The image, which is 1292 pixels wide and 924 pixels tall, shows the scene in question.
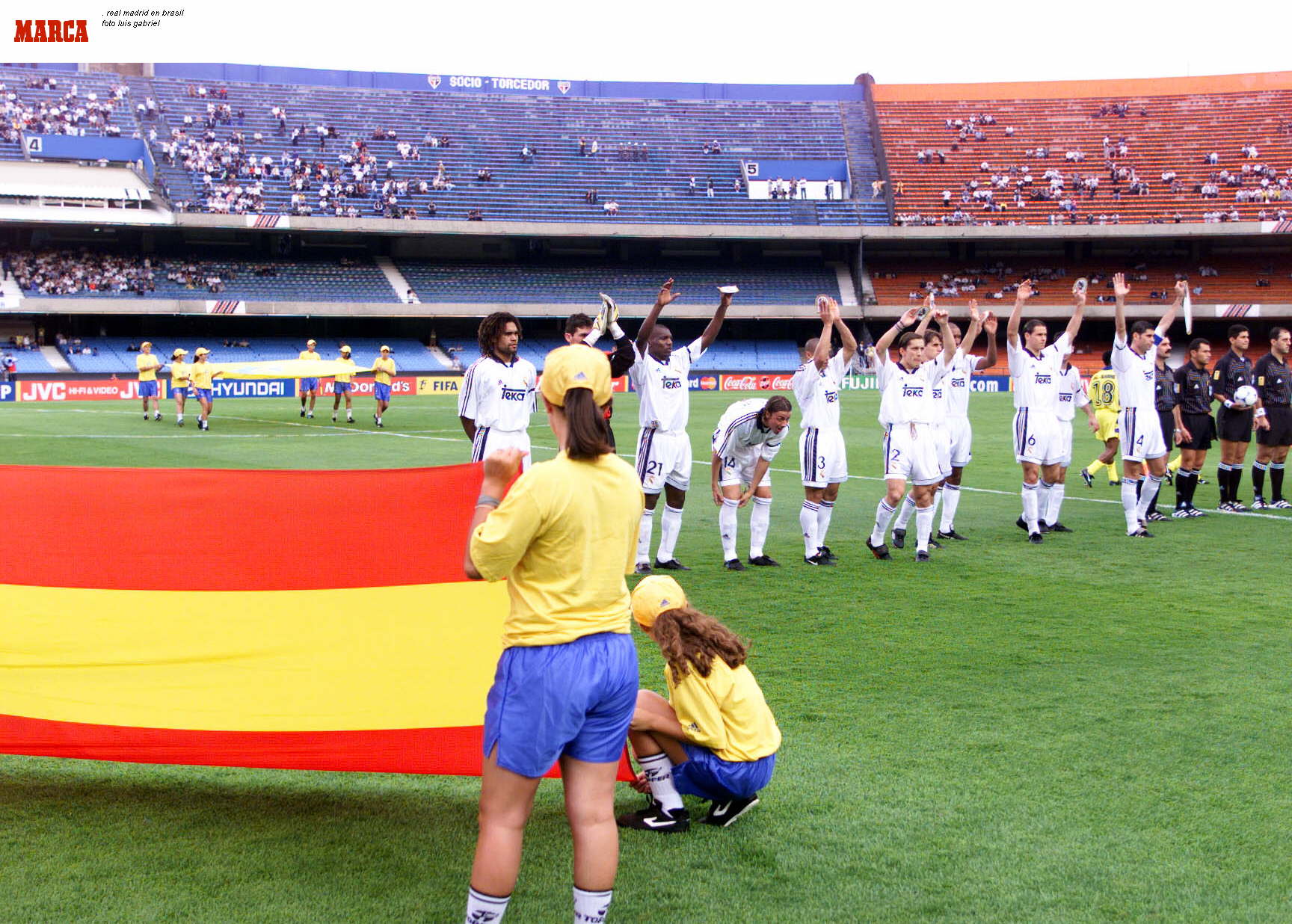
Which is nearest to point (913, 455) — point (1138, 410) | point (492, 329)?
point (1138, 410)

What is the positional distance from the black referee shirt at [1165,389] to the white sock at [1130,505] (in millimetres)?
2572

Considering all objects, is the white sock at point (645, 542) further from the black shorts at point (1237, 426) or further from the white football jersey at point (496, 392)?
the black shorts at point (1237, 426)

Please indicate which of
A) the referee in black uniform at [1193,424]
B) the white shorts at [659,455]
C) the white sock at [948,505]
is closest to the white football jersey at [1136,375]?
the referee in black uniform at [1193,424]

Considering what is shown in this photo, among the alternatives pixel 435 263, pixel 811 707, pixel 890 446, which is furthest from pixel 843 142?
pixel 811 707

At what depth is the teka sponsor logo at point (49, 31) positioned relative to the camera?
51.9 meters

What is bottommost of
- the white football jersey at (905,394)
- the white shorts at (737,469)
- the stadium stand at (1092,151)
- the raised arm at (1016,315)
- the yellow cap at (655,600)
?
the yellow cap at (655,600)

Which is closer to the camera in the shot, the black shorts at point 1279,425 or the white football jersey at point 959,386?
the white football jersey at point 959,386

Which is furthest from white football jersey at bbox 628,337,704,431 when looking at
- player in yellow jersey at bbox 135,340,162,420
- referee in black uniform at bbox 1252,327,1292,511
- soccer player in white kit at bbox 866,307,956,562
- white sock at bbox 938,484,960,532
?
player in yellow jersey at bbox 135,340,162,420

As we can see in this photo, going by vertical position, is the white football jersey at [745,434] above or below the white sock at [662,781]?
above

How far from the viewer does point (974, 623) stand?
8.66 meters

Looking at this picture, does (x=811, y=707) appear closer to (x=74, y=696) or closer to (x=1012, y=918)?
(x=1012, y=918)

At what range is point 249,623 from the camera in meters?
4.84

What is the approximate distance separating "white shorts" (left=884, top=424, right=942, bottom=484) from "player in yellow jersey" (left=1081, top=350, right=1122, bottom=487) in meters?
6.88

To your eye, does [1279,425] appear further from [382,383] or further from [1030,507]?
[382,383]
